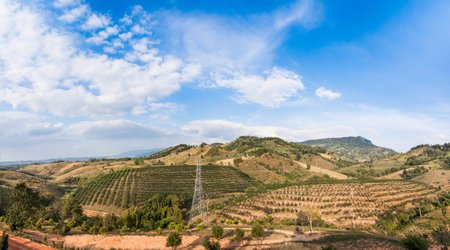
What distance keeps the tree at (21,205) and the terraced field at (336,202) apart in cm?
4652

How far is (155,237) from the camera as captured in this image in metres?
38.8

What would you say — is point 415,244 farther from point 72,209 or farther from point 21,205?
point 72,209

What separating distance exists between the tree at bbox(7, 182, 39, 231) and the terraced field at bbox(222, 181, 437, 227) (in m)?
46.5

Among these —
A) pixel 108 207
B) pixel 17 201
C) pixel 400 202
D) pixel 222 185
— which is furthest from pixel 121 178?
pixel 400 202

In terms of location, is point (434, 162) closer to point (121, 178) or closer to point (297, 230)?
point (297, 230)

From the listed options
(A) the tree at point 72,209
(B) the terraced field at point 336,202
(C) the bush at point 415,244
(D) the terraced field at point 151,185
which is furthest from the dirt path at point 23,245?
(C) the bush at point 415,244

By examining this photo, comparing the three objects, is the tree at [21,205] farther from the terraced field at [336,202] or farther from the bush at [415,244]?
the bush at [415,244]

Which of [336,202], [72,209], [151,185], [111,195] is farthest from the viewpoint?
[151,185]

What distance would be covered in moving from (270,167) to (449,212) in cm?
11398

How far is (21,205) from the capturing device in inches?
1702

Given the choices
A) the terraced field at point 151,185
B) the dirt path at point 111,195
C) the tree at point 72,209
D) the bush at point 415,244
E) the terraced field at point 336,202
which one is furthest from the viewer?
the terraced field at point 151,185

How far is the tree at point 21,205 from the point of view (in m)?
41.3

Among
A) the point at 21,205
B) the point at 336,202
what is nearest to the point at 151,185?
the point at 21,205

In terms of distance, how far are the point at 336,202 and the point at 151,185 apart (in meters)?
78.9
